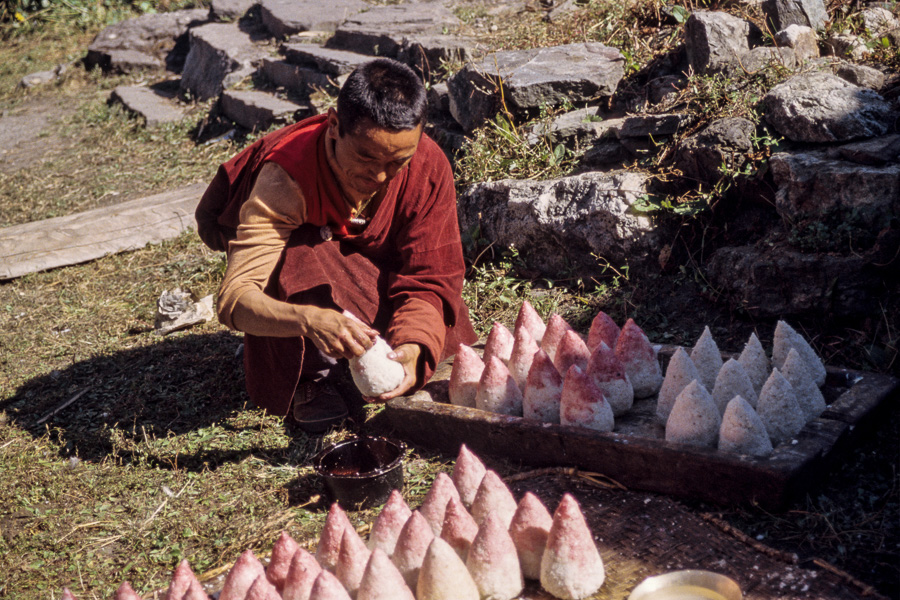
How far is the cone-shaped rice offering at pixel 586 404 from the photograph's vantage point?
263cm

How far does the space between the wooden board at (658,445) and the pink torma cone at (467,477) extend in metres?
0.35

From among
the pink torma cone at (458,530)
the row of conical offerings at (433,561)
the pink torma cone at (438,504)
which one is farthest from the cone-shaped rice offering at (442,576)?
the pink torma cone at (438,504)

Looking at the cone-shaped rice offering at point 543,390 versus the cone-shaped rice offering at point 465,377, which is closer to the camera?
the cone-shaped rice offering at point 543,390

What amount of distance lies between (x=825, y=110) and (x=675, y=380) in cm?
170

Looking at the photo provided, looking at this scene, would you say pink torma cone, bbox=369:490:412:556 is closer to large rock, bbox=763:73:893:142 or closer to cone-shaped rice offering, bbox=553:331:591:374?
cone-shaped rice offering, bbox=553:331:591:374

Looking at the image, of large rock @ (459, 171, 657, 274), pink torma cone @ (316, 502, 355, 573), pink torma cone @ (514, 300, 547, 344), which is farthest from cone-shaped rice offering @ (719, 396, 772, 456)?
large rock @ (459, 171, 657, 274)

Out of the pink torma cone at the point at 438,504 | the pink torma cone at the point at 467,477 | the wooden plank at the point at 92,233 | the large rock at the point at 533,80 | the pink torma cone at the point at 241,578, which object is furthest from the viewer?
the wooden plank at the point at 92,233

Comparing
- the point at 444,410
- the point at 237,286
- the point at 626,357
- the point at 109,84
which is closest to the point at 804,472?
the point at 626,357

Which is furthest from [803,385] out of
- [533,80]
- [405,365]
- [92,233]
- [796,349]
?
[92,233]

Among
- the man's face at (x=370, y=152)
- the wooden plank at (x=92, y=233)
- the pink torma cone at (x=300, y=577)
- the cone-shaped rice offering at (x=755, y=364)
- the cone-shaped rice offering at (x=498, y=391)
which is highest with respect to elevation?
the man's face at (x=370, y=152)

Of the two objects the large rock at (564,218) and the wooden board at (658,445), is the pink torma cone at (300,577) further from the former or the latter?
the large rock at (564,218)

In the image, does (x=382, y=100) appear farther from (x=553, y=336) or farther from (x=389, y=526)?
(x=389, y=526)

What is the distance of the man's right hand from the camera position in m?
2.63

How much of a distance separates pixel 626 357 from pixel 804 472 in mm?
813
